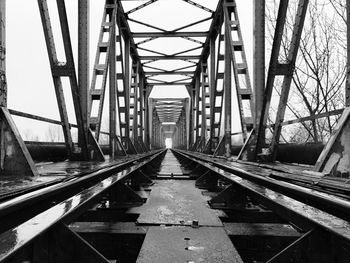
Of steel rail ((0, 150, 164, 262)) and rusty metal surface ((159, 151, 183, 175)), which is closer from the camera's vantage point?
steel rail ((0, 150, 164, 262))

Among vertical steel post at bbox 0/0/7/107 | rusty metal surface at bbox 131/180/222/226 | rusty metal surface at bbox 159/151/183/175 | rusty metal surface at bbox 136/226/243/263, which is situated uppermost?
vertical steel post at bbox 0/0/7/107

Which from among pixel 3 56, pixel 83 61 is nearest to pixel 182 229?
pixel 3 56

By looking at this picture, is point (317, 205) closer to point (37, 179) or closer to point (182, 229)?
point (182, 229)

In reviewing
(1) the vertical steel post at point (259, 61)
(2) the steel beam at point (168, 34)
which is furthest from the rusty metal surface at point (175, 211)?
(2) the steel beam at point (168, 34)

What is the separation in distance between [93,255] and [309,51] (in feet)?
29.2

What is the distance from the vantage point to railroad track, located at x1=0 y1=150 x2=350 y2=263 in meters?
1.25

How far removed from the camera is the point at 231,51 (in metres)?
8.05

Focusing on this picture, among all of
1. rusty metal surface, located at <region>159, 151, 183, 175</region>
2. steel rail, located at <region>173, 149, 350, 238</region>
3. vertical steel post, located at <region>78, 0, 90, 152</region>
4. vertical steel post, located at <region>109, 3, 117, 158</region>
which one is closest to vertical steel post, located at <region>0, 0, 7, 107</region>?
steel rail, located at <region>173, 149, 350, 238</region>

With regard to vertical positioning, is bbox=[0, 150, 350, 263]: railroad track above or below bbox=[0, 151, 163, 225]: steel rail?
below

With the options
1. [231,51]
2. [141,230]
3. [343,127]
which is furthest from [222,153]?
[141,230]

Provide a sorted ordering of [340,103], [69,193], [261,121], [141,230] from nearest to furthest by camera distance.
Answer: [141,230] < [69,193] < [261,121] < [340,103]

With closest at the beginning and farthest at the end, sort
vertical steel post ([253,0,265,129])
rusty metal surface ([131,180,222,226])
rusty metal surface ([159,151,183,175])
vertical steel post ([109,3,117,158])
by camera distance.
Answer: rusty metal surface ([131,180,222,226]), vertical steel post ([253,0,265,129]), rusty metal surface ([159,151,183,175]), vertical steel post ([109,3,117,158])

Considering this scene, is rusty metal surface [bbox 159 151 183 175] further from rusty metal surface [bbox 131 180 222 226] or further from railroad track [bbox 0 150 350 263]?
rusty metal surface [bbox 131 180 222 226]

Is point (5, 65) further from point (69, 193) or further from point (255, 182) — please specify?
point (255, 182)
